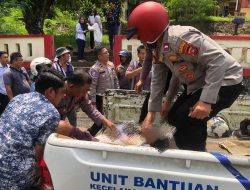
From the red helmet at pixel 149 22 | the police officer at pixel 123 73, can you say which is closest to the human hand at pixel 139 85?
the red helmet at pixel 149 22

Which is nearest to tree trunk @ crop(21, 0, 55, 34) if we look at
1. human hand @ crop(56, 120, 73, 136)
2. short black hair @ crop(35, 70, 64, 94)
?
short black hair @ crop(35, 70, 64, 94)

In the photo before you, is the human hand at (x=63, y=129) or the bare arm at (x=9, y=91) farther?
the bare arm at (x=9, y=91)

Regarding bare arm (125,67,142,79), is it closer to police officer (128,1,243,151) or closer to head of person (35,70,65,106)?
police officer (128,1,243,151)

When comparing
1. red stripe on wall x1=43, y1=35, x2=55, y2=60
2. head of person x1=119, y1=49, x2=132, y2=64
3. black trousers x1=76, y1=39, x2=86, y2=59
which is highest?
head of person x1=119, y1=49, x2=132, y2=64

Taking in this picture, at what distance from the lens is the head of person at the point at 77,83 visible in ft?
11.7

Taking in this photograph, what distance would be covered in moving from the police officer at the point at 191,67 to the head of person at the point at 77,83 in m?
0.88

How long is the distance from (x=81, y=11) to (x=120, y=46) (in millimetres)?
7957

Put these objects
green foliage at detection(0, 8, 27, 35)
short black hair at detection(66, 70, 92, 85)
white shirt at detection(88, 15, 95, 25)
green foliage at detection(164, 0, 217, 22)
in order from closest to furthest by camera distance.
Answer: short black hair at detection(66, 70, 92, 85), green foliage at detection(0, 8, 27, 35), white shirt at detection(88, 15, 95, 25), green foliage at detection(164, 0, 217, 22)

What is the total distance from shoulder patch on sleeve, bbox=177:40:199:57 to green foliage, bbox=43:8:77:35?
16.0 metres

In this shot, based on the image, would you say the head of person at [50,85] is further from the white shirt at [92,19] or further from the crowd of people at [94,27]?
the white shirt at [92,19]

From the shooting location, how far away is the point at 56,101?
112 inches

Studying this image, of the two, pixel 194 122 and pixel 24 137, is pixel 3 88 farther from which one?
pixel 194 122

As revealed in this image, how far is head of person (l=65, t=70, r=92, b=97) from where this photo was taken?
11.7 feet

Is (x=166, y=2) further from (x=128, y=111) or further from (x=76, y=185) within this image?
(x=76, y=185)
